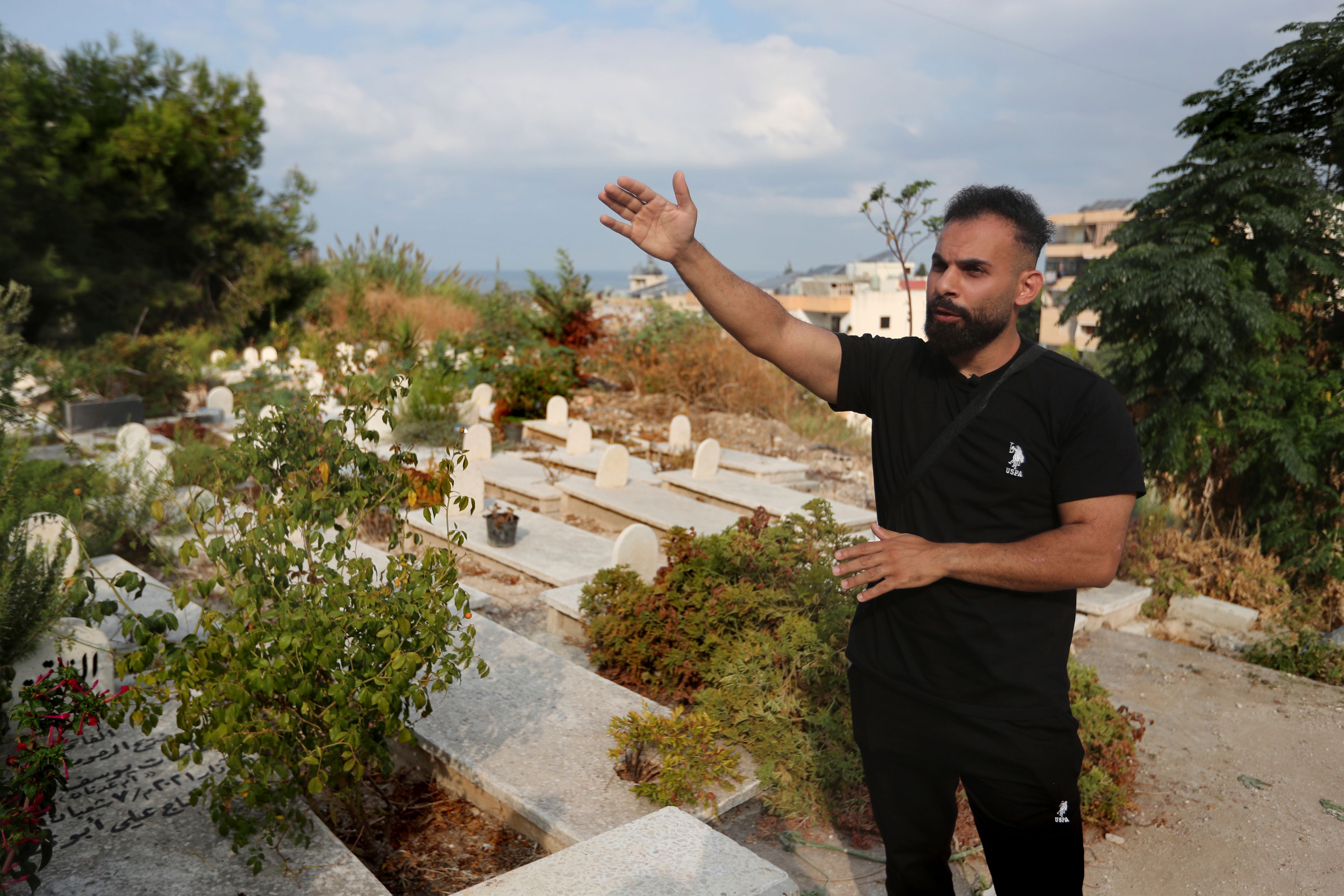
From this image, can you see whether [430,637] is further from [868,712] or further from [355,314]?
[355,314]

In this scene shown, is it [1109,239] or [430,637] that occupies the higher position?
[1109,239]

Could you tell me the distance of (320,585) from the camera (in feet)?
7.82

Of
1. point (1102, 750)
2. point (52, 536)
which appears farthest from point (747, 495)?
point (52, 536)

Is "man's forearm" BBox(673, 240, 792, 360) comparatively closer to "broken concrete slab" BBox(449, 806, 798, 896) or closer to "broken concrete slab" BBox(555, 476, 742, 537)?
"broken concrete slab" BBox(449, 806, 798, 896)

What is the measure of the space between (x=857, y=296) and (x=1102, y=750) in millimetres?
32179

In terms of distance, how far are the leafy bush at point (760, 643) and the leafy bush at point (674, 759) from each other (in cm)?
19

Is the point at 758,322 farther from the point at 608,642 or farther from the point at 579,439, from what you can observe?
the point at 579,439

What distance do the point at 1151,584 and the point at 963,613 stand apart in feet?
14.9

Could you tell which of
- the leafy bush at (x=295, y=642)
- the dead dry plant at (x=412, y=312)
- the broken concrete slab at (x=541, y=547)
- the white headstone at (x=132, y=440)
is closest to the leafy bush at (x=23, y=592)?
the leafy bush at (x=295, y=642)

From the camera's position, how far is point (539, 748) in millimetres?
3059

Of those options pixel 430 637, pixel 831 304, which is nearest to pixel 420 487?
pixel 430 637

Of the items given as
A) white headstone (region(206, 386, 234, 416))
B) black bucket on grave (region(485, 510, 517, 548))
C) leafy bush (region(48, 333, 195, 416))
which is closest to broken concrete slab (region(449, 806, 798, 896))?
black bucket on grave (region(485, 510, 517, 548))

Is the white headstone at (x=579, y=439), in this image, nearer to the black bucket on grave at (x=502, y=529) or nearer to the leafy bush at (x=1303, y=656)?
the black bucket on grave at (x=502, y=529)

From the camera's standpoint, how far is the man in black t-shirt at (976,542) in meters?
1.72
